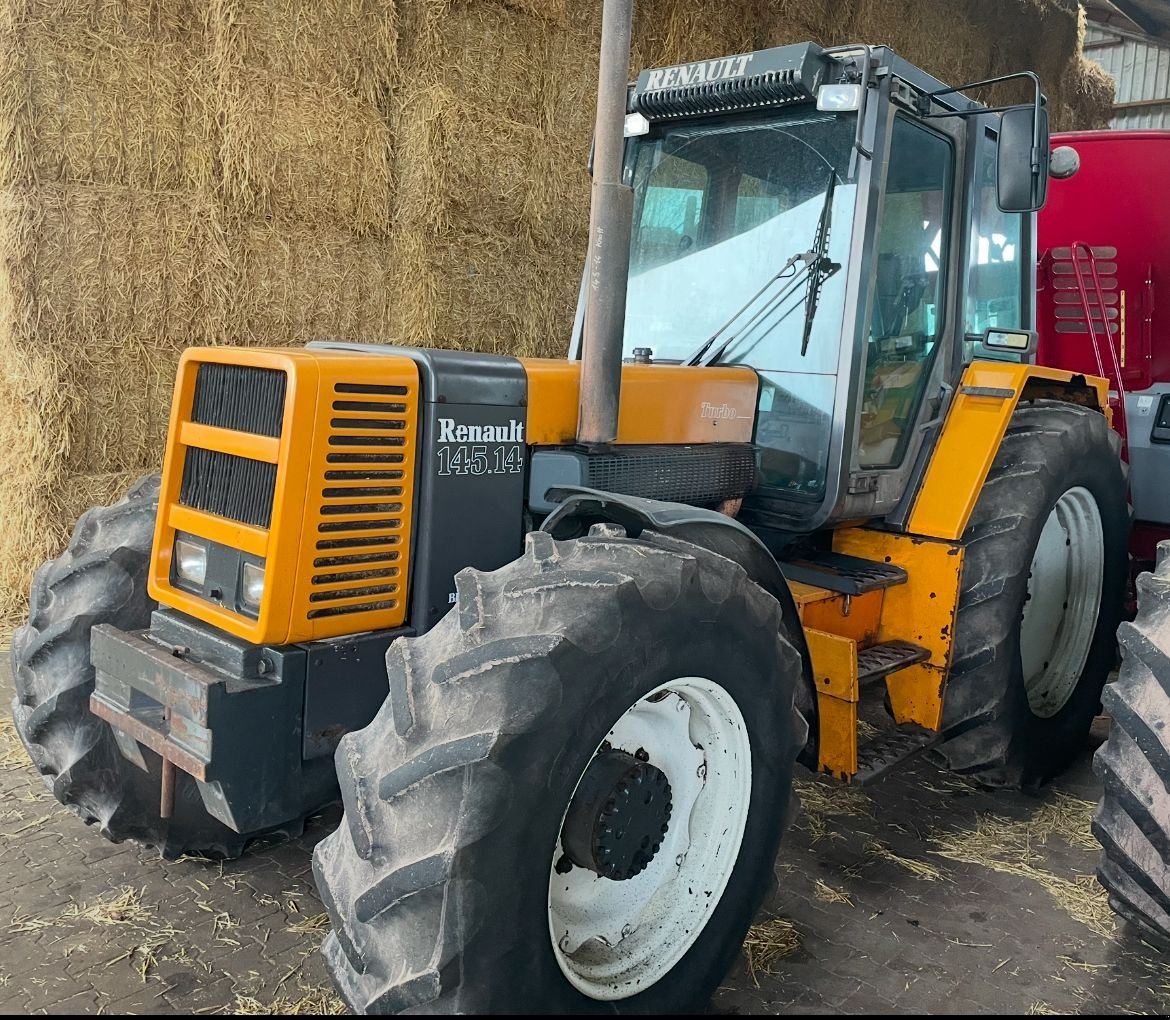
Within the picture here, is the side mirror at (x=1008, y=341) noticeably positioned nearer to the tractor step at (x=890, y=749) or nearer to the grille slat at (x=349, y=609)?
the tractor step at (x=890, y=749)

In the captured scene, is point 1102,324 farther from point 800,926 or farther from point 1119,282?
point 800,926

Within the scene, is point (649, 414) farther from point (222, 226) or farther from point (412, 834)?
point (222, 226)

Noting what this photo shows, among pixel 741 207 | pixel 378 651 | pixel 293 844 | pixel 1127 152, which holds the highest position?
pixel 1127 152

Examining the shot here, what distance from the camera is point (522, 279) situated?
656cm

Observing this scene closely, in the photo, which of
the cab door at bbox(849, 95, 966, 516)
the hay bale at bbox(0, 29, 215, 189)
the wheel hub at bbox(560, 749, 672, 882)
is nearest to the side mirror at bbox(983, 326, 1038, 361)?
the cab door at bbox(849, 95, 966, 516)

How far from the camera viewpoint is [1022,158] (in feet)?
11.1

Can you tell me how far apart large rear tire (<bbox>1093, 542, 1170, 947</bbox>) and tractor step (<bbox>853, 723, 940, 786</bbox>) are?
63 cm

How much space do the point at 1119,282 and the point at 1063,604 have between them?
2.09m

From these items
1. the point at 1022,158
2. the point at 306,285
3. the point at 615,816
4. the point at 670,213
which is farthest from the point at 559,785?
the point at 306,285

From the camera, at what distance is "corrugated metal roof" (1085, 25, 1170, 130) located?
1723 cm

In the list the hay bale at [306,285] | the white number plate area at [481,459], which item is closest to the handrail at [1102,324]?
the white number plate area at [481,459]

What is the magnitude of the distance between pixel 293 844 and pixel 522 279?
3.99 meters

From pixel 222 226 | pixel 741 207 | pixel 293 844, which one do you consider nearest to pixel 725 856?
pixel 293 844

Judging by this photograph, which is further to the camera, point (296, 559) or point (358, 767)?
point (296, 559)
